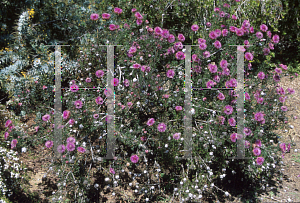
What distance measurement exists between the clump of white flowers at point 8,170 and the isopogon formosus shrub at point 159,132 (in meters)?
0.25

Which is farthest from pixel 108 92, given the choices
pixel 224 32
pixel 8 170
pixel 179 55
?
pixel 224 32

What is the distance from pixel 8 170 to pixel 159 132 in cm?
168

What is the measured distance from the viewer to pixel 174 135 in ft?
8.96

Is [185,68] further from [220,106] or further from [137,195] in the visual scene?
[137,195]

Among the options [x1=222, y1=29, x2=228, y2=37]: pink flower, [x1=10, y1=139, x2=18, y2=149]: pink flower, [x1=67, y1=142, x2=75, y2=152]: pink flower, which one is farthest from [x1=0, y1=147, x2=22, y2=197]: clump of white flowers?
[x1=222, y1=29, x2=228, y2=37]: pink flower

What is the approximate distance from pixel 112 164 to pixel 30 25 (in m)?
2.59

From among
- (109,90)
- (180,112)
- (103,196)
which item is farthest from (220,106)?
(103,196)

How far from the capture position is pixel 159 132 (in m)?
2.88

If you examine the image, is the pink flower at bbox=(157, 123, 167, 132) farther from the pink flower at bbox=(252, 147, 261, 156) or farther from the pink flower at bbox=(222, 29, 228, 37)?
the pink flower at bbox=(222, 29, 228, 37)

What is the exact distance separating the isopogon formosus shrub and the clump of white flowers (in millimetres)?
255

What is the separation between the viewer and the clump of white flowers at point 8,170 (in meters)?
2.64

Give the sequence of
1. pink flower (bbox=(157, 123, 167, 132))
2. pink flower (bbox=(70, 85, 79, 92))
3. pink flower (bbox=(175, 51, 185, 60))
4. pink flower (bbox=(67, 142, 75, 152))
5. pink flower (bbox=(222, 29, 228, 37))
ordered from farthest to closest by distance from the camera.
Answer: pink flower (bbox=(222, 29, 228, 37))
pink flower (bbox=(175, 51, 185, 60))
pink flower (bbox=(70, 85, 79, 92))
pink flower (bbox=(157, 123, 167, 132))
pink flower (bbox=(67, 142, 75, 152))

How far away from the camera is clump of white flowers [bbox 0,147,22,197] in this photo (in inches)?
104

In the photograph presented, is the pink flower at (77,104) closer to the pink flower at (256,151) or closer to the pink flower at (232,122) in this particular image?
the pink flower at (232,122)
